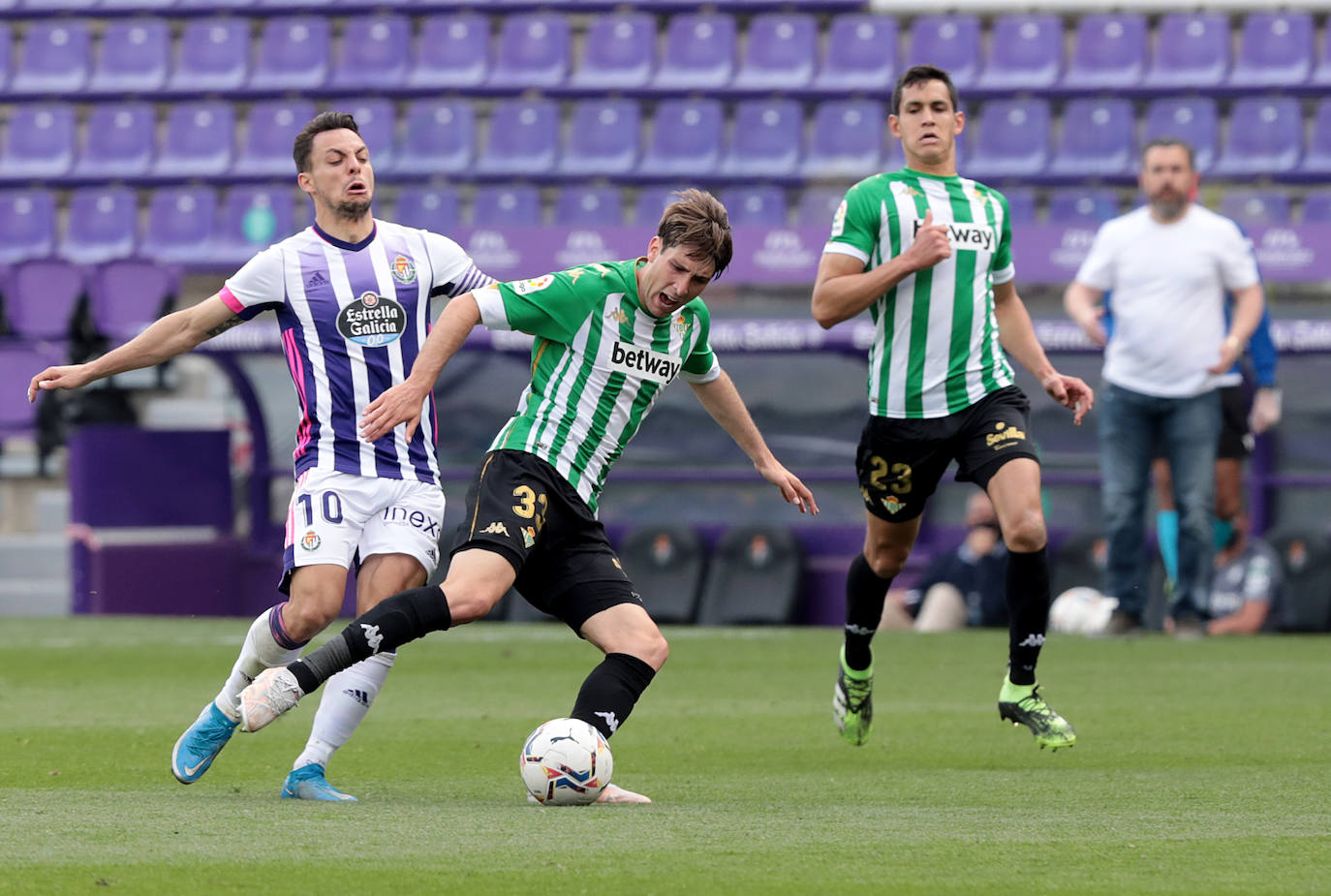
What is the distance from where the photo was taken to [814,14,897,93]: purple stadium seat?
56.1 ft

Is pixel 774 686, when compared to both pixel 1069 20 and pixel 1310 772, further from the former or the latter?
pixel 1069 20

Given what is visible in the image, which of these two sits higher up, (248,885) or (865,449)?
(865,449)

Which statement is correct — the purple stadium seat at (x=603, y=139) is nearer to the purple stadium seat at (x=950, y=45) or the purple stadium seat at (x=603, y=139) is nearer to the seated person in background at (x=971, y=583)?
the purple stadium seat at (x=950, y=45)

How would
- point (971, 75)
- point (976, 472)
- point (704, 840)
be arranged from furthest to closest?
point (971, 75)
point (976, 472)
point (704, 840)

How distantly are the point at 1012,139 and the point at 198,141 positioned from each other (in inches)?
291

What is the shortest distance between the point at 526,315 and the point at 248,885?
196 centimetres

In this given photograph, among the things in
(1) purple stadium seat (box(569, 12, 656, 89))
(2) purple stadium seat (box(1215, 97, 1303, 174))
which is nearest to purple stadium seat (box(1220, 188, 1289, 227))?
(2) purple stadium seat (box(1215, 97, 1303, 174))

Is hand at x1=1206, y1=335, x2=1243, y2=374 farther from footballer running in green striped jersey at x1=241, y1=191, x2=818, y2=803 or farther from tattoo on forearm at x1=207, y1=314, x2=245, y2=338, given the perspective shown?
tattoo on forearm at x1=207, y1=314, x2=245, y2=338

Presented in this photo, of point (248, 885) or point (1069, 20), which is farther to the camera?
point (1069, 20)

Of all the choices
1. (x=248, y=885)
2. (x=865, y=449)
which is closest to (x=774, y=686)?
(x=865, y=449)

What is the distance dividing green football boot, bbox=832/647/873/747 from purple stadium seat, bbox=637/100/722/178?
10.7 m

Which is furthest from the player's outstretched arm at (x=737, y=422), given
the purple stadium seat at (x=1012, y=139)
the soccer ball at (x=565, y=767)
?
the purple stadium seat at (x=1012, y=139)

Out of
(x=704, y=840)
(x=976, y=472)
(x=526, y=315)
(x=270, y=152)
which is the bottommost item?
(x=704, y=840)

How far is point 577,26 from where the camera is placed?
1811 centimetres
